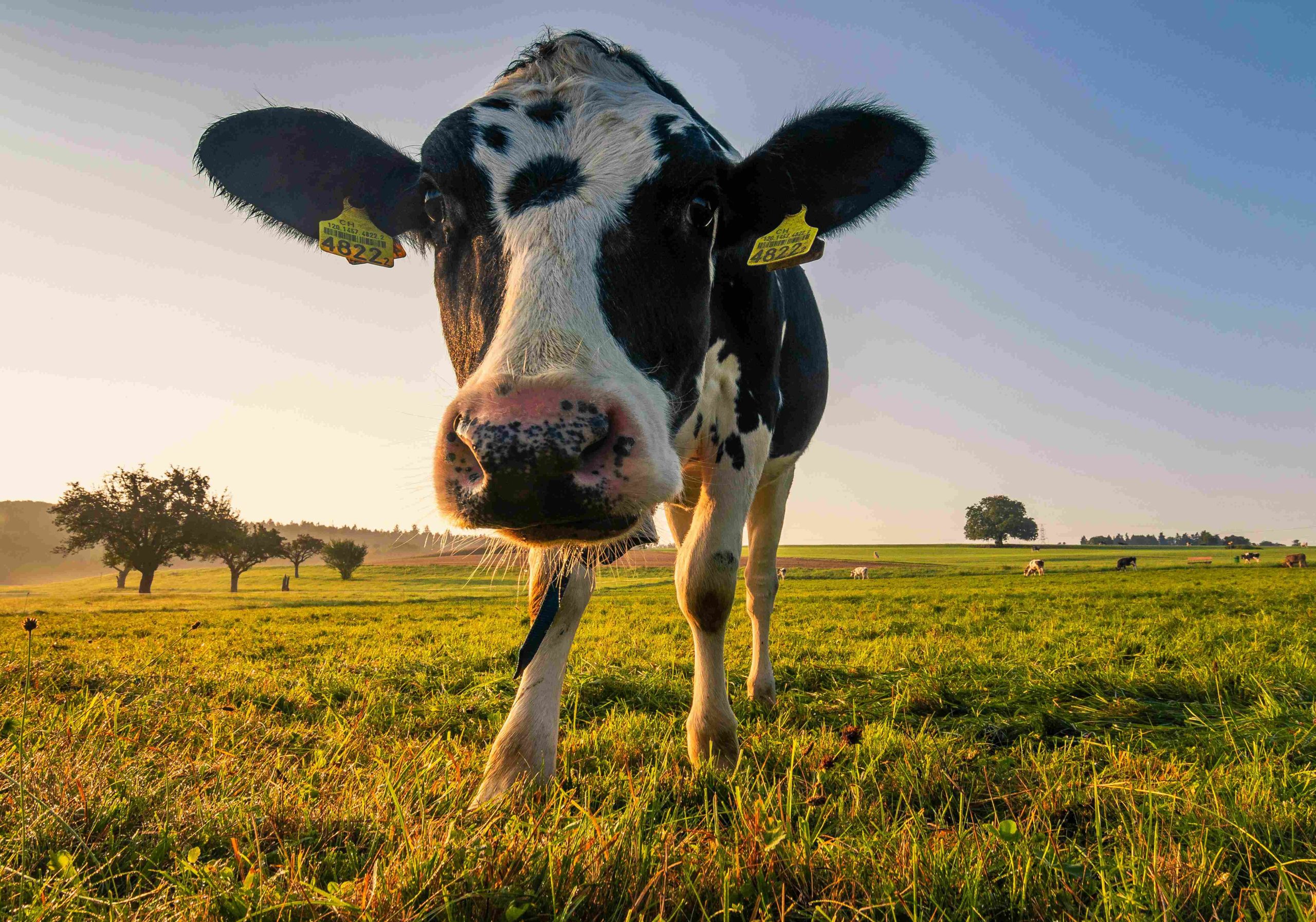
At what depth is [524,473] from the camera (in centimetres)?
168

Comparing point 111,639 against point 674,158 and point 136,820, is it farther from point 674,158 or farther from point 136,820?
point 674,158

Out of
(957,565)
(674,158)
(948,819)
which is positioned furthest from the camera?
(957,565)

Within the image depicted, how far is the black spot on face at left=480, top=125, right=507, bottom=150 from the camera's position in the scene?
→ 2.65m

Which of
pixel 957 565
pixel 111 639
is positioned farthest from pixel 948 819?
pixel 957 565

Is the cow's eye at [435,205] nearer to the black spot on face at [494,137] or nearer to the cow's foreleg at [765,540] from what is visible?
the black spot on face at [494,137]

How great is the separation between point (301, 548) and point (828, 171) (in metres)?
63.6

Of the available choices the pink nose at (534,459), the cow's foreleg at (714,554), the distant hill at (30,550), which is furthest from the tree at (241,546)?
the distant hill at (30,550)

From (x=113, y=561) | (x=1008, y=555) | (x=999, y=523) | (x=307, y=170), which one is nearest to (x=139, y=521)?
(x=113, y=561)

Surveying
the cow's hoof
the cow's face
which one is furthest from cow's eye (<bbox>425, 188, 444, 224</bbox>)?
the cow's hoof

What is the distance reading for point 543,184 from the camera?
2512mm

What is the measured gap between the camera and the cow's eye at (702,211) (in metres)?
2.74

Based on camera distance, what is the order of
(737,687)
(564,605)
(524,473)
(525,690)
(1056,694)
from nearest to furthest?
1. (524,473)
2. (525,690)
3. (564,605)
4. (1056,694)
5. (737,687)

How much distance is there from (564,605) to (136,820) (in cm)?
172

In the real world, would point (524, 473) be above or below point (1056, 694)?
above
